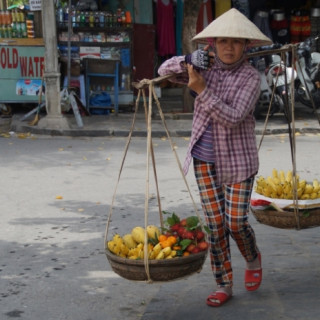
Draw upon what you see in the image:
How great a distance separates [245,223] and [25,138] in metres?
8.35

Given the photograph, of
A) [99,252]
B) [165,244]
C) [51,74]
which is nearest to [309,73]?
[51,74]

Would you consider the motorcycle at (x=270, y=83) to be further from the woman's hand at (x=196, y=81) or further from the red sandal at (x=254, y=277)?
the woman's hand at (x=196, y=81)

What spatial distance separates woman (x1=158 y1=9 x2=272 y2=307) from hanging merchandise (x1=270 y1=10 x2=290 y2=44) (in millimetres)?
12446

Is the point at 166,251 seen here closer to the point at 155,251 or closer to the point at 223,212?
the point at 155,251

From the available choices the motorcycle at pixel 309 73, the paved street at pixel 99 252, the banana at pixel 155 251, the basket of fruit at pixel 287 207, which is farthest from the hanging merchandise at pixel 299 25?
the banana at pixel 155 251

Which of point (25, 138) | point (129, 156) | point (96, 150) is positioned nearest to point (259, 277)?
point (129, 156)

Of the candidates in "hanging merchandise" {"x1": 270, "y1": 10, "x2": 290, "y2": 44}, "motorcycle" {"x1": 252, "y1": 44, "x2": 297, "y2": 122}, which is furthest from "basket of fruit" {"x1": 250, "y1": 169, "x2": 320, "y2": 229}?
"hanging merchandise" {"x1": 270, "y1": 10, "x2": 290, "y2": 44}

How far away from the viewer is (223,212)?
168 inches

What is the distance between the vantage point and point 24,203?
7.30 meters

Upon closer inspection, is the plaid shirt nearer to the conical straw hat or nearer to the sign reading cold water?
the conical straw hat

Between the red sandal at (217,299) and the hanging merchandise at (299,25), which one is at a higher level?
the hanging merchandise at (299,25)

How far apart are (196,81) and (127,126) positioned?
8.83 meters

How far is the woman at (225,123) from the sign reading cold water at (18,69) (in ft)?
33.8

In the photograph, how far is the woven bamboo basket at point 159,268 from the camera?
388cm
